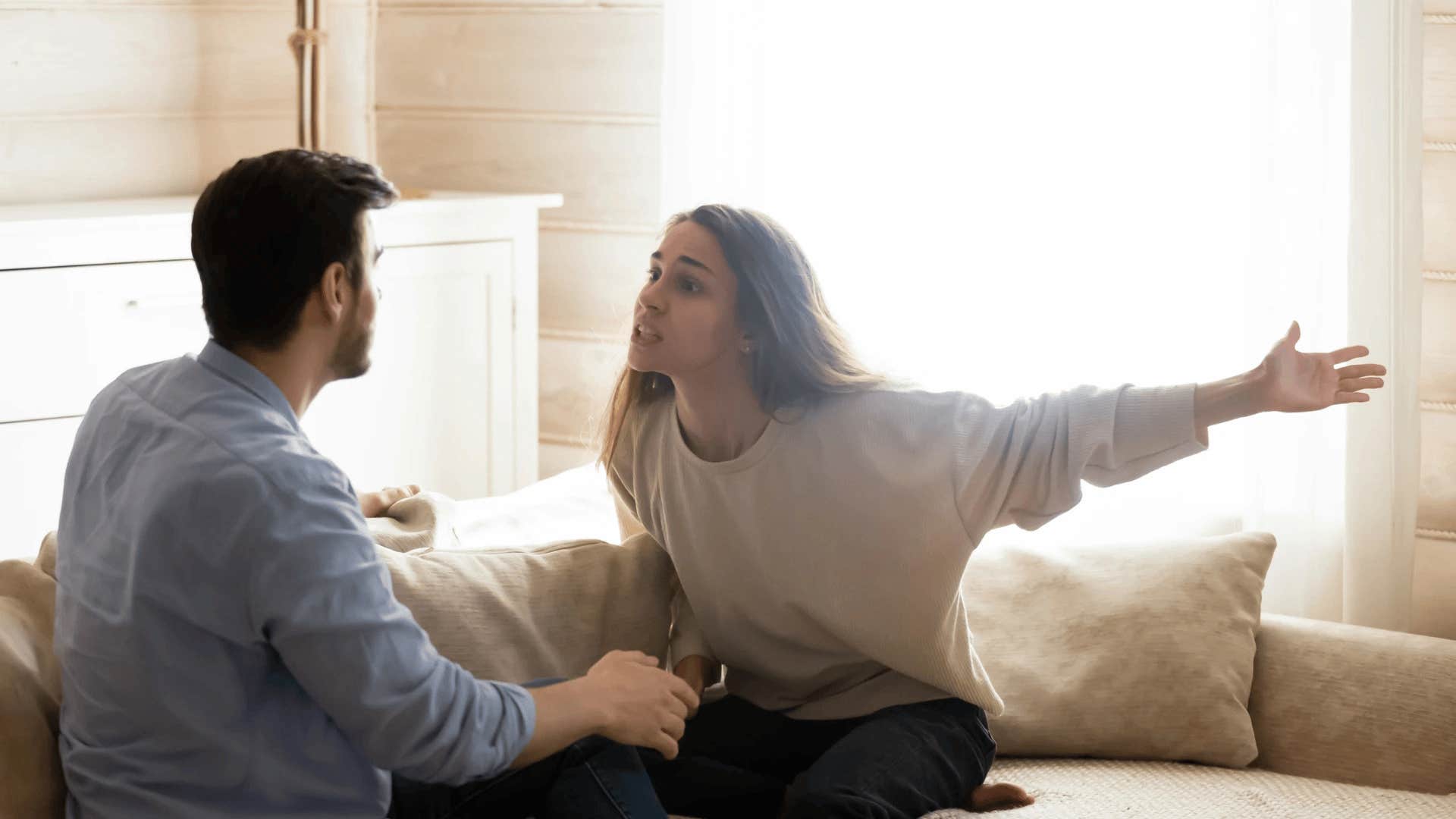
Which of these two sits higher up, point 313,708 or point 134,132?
point 134,132

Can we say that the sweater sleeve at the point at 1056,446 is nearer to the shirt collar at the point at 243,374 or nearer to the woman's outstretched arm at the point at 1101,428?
the woman's outstretched arm at the point at 1101,428

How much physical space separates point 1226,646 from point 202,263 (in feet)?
5.16

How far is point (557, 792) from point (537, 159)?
2.06 m

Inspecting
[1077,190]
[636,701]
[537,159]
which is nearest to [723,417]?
[636,701]

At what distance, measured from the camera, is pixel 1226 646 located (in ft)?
7.52

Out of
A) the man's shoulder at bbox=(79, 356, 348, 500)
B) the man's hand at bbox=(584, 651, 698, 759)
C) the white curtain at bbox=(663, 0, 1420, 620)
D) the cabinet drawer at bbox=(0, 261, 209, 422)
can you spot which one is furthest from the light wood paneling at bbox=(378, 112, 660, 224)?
the man's shoulder at bbox=(79, 356, 348, 500)

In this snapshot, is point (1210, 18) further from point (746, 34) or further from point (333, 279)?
point (333, 279)

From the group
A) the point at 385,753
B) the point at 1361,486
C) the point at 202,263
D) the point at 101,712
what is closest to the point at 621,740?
the point at 385,753

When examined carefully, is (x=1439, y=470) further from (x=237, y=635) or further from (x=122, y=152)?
(x=122, y=152)

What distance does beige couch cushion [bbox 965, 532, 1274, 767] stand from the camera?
226cm

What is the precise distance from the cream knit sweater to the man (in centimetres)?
52

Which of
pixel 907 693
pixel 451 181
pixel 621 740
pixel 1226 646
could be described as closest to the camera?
pixel 621 740

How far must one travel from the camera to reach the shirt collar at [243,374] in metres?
1.41

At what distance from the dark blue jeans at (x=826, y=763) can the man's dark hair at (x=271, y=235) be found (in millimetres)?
821
